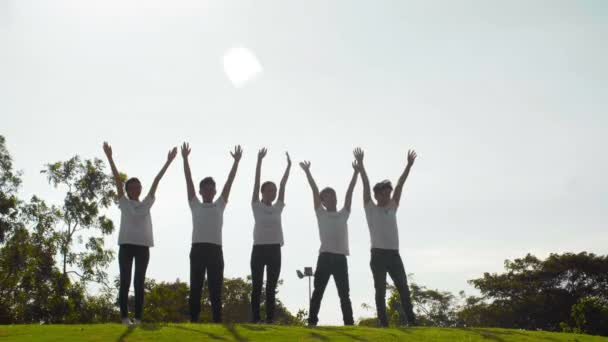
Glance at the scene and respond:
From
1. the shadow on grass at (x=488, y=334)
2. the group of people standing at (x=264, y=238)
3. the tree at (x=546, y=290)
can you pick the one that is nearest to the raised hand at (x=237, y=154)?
the group of people standing at (x=264, y=238)

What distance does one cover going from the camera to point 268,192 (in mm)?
13781

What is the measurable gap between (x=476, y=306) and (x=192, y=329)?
55.4 meters

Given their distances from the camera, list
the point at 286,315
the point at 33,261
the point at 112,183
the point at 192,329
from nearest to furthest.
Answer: the point at 192,329 < the point at 33,261 < the point at 112,183 < the point at 286,315

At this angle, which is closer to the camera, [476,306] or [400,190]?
[400,190]

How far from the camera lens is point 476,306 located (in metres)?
62.7

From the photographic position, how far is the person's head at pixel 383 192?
46.4ft

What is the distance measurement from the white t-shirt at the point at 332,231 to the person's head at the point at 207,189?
2407mm

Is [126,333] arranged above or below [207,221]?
below

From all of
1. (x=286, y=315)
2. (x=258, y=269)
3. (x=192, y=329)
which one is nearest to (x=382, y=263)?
(x=258, y=269)

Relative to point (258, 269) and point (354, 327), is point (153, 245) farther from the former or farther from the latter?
point (354, 327)

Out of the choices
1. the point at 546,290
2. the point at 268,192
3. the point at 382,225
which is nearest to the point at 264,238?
the point at 268,192

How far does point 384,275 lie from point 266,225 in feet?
9.01

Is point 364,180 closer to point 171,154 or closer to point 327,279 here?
point 327,279

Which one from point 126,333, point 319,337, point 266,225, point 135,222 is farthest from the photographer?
point 266,225
